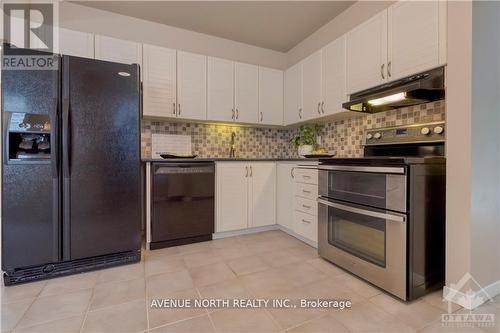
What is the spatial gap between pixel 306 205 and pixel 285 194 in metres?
0.38

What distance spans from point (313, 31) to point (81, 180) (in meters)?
2.82

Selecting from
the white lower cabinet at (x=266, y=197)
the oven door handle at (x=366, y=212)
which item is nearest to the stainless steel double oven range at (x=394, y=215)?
the oven door handle at (x=366, y=212)

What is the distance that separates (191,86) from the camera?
2801 mm

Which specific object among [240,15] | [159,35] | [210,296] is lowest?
[210,296]

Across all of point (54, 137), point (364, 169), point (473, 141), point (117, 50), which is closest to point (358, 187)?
point (364, 169)

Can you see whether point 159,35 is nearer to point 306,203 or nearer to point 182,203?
point 182,203

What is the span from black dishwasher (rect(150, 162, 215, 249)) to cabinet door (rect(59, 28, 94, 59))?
1.27 metres

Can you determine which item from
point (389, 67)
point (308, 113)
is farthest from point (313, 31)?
point (389, 67)

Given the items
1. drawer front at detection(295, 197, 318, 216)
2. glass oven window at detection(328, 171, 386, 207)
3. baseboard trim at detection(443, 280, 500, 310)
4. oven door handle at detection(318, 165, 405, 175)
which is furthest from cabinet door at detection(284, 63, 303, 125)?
baseboard trim at detection(443, 280, 500, 310)

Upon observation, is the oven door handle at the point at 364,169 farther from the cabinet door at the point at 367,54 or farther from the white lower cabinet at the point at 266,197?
the cabinet door at the point at 367,54

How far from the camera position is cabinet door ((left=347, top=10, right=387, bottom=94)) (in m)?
2.01

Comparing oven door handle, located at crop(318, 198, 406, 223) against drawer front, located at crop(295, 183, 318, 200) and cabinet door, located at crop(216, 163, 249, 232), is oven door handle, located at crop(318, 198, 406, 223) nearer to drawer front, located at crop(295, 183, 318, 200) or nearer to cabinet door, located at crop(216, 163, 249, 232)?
drawer front, located at crop(295, 183, 318, 200)

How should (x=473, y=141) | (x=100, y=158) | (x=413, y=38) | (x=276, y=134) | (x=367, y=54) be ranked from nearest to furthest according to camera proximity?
(x=473, y=141) < (x=413, y=38) < (x=100, y=158) < (x=367, y=54) < (x=276, y=134)

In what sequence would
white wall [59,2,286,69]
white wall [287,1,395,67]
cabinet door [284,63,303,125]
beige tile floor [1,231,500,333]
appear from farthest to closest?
cabinet door [284,63,303,125]
white wall [59,2,286,69]
white wall [287,1,395,67]
beige tile floor [1,231,500,333]
